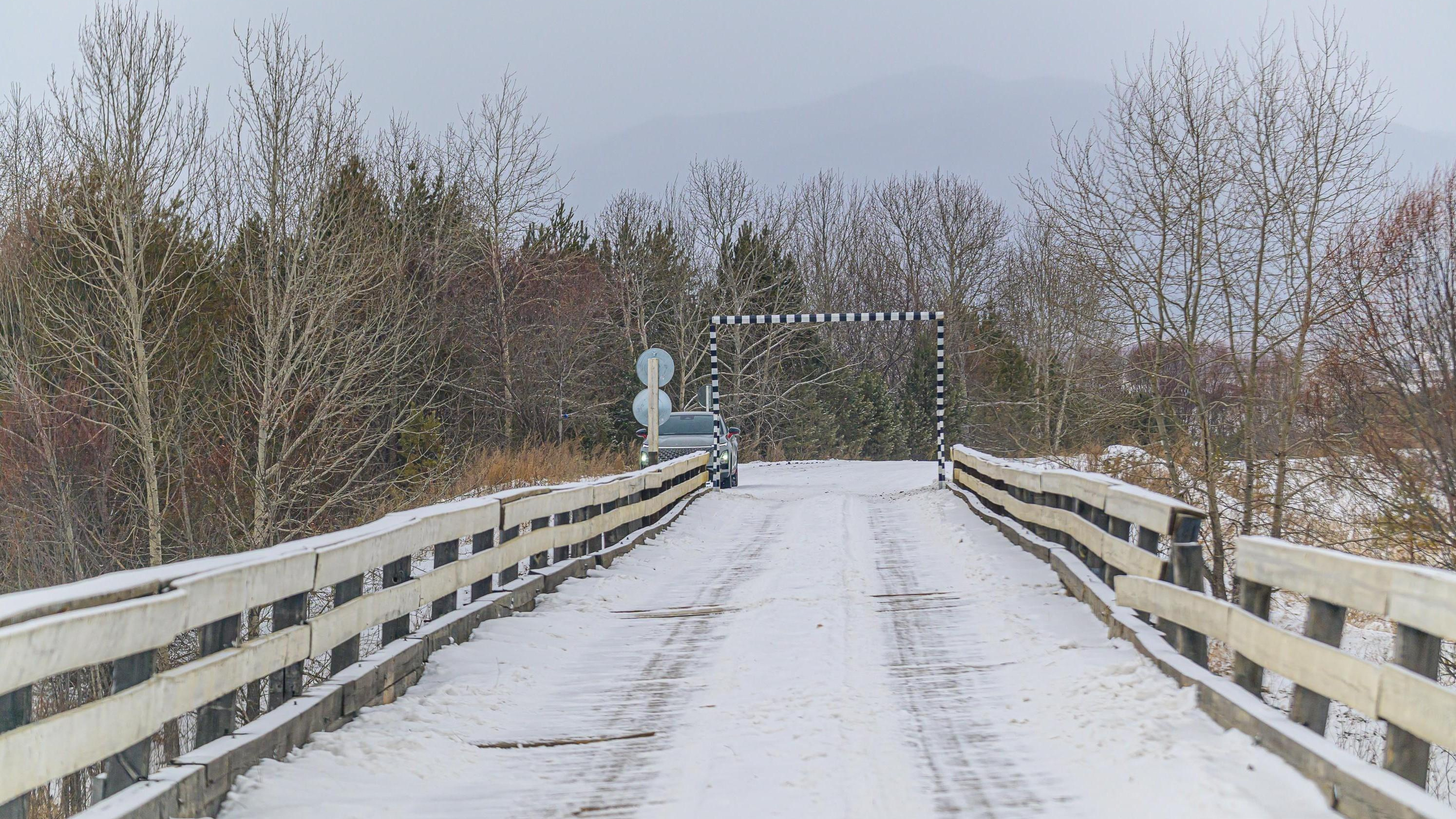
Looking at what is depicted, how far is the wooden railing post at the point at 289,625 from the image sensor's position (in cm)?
580

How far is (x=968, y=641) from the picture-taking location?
830 centimetres

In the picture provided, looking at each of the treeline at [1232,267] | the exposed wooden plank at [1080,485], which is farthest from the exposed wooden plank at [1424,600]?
the treeline at [1232,267]

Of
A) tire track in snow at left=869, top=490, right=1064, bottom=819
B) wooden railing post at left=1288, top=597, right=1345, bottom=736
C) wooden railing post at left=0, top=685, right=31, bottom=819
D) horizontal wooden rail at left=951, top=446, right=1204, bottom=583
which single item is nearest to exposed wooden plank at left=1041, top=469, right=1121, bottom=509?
horizontal wooden rail at left=951, top=446, right=1204, bottom=583

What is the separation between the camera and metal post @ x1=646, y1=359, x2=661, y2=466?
22.0 metres

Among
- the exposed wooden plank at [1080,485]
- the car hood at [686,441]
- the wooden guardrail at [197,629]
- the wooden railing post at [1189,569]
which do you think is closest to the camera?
the wooden guardrail at [197,629]

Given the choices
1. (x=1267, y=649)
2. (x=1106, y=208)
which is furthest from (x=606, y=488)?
(x=1106, y=208)

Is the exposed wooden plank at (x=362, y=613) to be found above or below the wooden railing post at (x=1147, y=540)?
below

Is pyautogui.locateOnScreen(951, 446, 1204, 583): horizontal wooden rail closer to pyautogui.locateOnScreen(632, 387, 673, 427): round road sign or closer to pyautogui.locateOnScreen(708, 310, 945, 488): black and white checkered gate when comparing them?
pyautogui.locateOnScreen(632, 387, 673, 427): round road sign

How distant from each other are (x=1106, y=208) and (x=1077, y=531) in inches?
474

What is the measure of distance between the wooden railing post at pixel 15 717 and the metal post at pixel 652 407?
1812 cm

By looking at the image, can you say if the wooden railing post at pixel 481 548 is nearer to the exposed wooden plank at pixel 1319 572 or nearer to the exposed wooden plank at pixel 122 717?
the exposed wooden plank at pixel 122 717

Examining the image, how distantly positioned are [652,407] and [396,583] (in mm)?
15350

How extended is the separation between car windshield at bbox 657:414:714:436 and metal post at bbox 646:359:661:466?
6.67 meters

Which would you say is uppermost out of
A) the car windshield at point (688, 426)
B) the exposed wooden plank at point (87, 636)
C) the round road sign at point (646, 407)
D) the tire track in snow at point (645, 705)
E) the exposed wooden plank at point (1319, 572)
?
the round road sign at point (646, 407)
